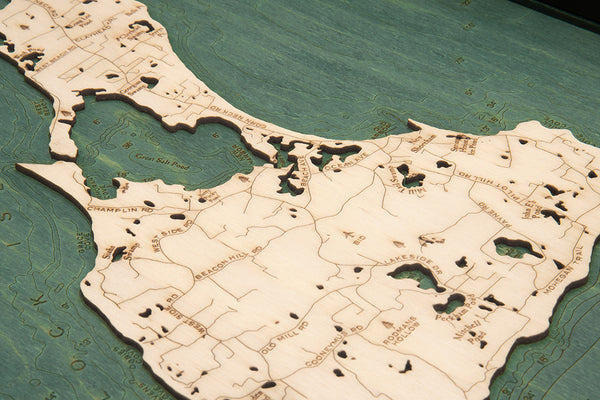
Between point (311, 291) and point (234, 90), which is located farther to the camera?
point (234, 90)

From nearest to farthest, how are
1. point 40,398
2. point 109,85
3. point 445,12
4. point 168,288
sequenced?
point 40,398
point 168,288
point 109,85
point 445,12

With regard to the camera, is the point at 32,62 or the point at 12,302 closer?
the point at 12,302

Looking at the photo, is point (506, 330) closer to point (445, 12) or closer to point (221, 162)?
point (221, 162)

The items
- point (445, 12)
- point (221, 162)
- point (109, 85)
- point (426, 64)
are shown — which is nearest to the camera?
point (221, 162)

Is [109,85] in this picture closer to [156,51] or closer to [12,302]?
[156,51]

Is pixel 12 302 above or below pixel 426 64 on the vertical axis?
below

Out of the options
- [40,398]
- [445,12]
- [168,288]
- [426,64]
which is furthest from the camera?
[445,12]

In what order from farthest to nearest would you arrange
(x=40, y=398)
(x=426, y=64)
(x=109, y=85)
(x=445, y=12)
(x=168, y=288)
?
(x=445, y=12) < (x=426, y=64) < (x=109, y=85) < (x=168, y=288) < (x=40, y=398)

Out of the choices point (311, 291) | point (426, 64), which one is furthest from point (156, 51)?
point (311, 291)

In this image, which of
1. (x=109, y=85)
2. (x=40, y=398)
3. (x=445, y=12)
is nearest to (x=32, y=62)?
(x=109, y=85)
